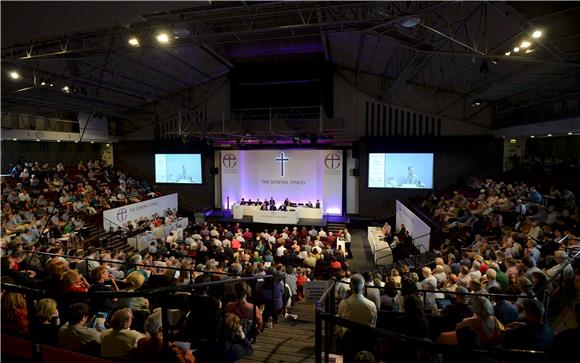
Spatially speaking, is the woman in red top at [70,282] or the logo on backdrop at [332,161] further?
the logo on backdrop at [332,161]

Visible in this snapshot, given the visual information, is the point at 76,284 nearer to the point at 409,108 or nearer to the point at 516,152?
the point at 409,108

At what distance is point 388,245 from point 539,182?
548 cm

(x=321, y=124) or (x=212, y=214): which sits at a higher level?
(x=321, y=124)

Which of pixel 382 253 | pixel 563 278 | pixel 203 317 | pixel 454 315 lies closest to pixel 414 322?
pixel 454 315

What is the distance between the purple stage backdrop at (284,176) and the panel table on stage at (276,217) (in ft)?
6.18

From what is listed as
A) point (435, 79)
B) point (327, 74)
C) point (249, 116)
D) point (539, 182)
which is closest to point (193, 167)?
point (249, 116)

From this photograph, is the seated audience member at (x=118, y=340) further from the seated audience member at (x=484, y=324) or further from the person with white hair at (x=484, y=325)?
the seated audience member at (x=484, y=324)

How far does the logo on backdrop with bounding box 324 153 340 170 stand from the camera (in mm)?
15438

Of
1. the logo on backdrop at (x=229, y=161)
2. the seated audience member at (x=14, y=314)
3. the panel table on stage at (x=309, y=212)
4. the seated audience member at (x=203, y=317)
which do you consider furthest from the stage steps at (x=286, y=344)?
the logo on backdrop at (x=229, y=161)

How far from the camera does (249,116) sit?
1566cm

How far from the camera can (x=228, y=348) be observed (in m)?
2.71

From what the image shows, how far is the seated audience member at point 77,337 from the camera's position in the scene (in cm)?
256

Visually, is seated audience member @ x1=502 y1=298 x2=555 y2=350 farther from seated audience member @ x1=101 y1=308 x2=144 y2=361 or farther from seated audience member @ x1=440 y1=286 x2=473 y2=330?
seated audience member @ x1=101 y1=308 x2=144 y2=361

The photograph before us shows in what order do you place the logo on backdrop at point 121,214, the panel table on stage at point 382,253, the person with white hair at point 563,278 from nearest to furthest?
the person with white hair at point 563,278 → the panel table on stage at point 382,253 → the logo on backdrop at point 121,214
